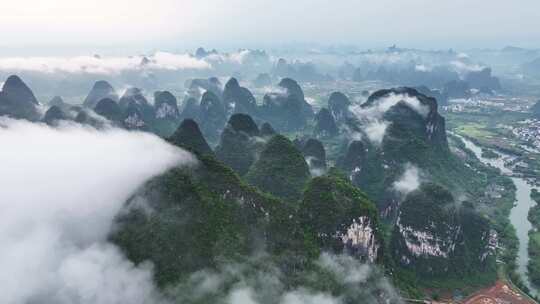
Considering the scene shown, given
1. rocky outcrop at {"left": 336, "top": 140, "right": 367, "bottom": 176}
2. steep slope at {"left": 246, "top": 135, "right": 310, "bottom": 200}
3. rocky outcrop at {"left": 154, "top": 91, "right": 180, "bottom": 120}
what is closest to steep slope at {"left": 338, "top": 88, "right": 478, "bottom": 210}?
rocky outcrop at {"left": 336, "top": 140, "right": 367, "bottom": 176}

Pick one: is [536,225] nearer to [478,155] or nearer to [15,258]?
[478,155]

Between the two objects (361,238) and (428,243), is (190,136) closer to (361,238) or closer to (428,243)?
(361,238)

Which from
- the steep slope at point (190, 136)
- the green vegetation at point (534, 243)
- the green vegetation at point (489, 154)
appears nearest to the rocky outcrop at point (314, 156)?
the steep slope at point (190, 136)

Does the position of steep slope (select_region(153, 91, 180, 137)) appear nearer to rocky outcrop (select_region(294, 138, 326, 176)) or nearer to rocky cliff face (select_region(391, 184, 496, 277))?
rocky outcrop (select_region(294, 138, 326, 176))

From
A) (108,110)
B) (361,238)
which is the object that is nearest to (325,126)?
(108,110)

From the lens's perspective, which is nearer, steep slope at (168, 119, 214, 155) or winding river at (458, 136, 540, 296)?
winding river at (458, 136, 540, 296)

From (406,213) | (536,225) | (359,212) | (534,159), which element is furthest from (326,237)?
(534,159)

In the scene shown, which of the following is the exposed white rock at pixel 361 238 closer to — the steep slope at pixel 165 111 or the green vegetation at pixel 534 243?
the green vegetation at pixel 534 243

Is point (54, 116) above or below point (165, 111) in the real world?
above
